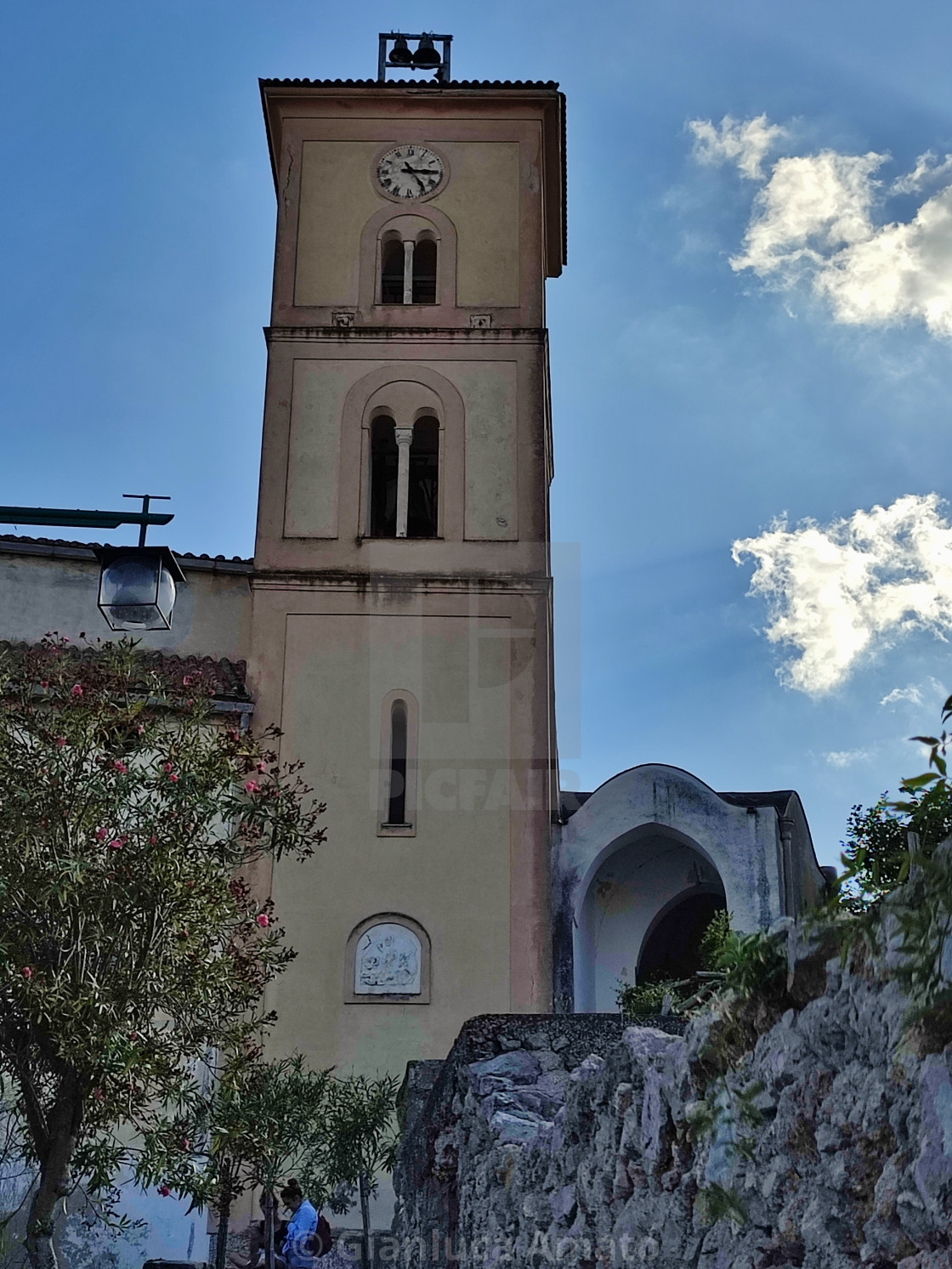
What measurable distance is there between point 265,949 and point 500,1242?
5.07m

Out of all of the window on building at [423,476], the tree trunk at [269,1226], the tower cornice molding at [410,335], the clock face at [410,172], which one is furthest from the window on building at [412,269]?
the tree trunk at [269,1226]

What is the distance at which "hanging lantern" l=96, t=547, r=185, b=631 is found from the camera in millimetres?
6949

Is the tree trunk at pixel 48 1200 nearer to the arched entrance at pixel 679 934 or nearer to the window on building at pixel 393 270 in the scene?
the arched entrance at pixel 679 934

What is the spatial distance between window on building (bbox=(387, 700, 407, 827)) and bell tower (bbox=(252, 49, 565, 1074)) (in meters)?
0.03

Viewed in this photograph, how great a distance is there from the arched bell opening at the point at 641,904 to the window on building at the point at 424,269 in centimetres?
878

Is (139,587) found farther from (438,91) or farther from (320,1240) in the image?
(438,91)

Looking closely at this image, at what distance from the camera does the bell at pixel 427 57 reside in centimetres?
2398

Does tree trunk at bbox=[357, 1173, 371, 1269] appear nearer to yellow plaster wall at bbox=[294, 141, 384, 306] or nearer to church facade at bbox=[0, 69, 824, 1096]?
church facade at bbox=[0, 69, 824, 1096]

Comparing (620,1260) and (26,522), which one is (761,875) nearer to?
(26,522)

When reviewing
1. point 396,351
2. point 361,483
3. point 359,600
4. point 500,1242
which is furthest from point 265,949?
point 396,351

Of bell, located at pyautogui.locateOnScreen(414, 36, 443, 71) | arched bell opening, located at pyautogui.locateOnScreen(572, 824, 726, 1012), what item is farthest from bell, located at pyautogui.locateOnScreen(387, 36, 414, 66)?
arched bell opening, located at pyautogui.locateOnScreen(572, 824, 726, 1012)

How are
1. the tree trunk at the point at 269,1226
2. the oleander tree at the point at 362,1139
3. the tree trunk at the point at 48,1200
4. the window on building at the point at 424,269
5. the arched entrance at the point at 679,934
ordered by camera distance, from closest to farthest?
the tree trunk at the point at 48,1200 < the tree trunk at the point at 269,1226 < the oleander tree at the point at 362,1139 < the arched entrance at the point at 679,934 < the window on building at the point at 424,269

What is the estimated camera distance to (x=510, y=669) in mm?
18438

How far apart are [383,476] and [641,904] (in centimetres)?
699
